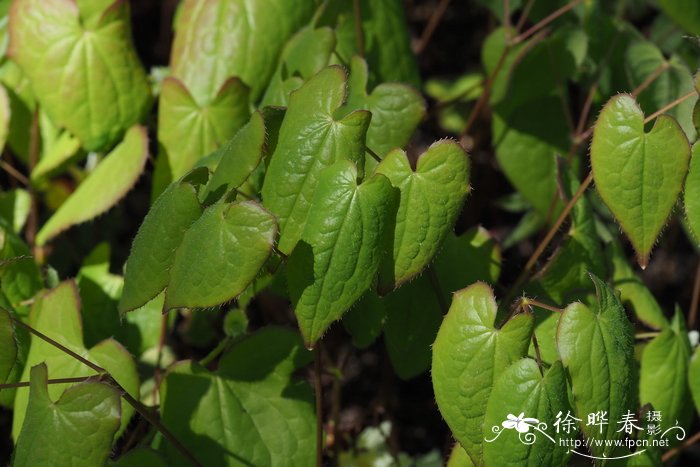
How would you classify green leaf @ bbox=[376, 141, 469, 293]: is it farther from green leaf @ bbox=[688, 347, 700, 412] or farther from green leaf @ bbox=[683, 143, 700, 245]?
green leaf @ bbox=[688, 347, 700, 412]

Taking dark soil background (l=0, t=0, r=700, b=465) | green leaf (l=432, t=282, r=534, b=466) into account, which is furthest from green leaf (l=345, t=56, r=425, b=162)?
dark soil background (l=0, t=0, r=700, b=465)

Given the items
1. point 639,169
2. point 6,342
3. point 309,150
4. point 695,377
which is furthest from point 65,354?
point 695,377

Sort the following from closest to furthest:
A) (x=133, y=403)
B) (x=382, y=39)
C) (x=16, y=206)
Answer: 1. (x=133, y=403)
2. (x=382, y=39)
3. (x=16, y=206)

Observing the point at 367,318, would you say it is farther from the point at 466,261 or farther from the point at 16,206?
the point at 16,206

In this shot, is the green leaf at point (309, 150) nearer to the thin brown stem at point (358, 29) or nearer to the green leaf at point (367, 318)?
the green leaf at point (367, 318)

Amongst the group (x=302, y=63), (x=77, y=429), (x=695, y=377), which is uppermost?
(x=302, y=63)

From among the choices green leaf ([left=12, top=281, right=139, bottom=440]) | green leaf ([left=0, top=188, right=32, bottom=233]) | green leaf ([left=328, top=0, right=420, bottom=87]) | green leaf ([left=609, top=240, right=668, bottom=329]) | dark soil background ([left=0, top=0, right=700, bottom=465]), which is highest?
green leaf ([left=328, top=0, right=420, bottom=87])

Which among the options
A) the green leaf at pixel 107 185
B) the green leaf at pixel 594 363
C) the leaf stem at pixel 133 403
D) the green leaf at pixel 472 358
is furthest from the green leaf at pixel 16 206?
the green leaf at pixel 594 363
